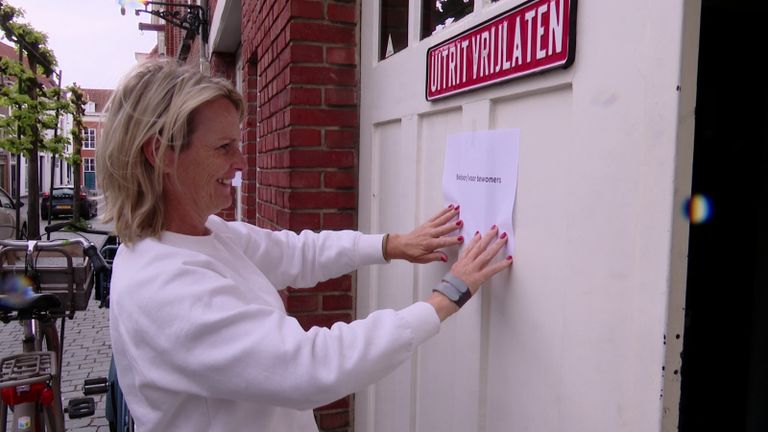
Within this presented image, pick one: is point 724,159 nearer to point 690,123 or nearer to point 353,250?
point 690,123

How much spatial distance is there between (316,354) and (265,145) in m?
2.18

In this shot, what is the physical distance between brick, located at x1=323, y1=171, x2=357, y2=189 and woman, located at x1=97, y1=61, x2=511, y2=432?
0.94 metres

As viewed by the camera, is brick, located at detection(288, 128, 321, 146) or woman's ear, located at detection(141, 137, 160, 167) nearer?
woman's ear, located at detection(141, 137, 160, 167)

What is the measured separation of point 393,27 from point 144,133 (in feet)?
3.80

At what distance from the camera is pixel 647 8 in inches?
38.5

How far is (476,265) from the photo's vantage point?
4.60ft

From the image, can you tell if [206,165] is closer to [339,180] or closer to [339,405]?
[339,180]

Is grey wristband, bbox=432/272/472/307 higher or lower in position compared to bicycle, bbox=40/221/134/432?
higher

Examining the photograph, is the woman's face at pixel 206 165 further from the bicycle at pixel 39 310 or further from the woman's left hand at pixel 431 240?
the bicycle at pixel 39 310

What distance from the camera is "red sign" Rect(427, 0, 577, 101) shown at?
47.1 inches

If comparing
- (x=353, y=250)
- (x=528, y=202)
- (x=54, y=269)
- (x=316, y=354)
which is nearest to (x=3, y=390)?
(x=54, y=269)

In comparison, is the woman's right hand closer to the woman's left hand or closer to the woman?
the woman

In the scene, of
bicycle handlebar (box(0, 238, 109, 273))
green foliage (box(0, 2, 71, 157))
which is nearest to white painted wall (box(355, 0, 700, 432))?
bicycle handlebar (box(0, 238, 109, 273))

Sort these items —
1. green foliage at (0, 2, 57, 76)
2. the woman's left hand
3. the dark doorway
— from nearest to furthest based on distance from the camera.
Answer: the dark doorway → the woman's left hand → green foliage at (0, 2, 57, 76)
